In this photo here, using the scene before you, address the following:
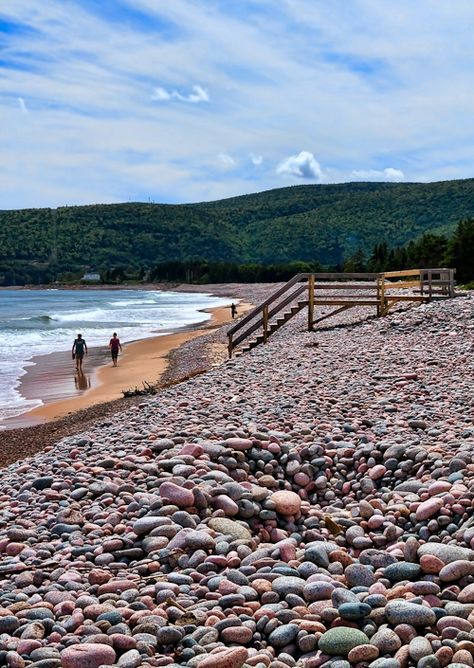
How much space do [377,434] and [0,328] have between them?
126 ft

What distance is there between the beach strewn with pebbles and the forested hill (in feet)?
478

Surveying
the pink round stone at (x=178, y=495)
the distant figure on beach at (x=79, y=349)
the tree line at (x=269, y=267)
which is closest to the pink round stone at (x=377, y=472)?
the pink round stone at (x=178, y=495)

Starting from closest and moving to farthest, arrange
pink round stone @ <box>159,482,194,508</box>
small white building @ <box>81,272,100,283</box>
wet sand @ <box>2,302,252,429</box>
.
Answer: pink round stone @ <box>159,482,194,508</box>, wet sand @ <box>2,302,252,429</box>, small white building @ <box>81,272,100,283</box>

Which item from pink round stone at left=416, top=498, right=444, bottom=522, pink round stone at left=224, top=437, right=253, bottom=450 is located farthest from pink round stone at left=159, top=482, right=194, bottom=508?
pink round stone at left=416, top=498, right=444, bottom=522

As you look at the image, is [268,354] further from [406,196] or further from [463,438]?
[406,196]

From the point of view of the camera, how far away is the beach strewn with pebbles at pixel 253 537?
3.71m

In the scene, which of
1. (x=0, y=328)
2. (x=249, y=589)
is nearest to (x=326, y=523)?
(x=249, y=589)

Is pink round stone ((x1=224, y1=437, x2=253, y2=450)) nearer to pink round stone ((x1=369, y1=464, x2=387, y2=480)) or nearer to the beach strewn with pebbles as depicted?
the beach strewn with pebbles

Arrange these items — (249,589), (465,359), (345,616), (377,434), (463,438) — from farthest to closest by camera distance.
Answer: (465,359) → (377,434) → (463,438) → (249,589) → (345,616)

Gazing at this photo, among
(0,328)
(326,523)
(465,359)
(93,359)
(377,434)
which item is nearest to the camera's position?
(326,523)

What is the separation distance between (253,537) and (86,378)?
49.5ft

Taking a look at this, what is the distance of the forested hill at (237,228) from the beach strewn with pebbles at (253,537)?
478ft

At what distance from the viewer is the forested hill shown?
157000 millimetres

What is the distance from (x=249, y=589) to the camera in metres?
4.20
